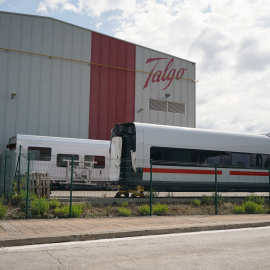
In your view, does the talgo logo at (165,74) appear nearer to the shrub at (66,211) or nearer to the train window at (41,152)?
the train window at (41,152)

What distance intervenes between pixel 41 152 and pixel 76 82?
8499 mm

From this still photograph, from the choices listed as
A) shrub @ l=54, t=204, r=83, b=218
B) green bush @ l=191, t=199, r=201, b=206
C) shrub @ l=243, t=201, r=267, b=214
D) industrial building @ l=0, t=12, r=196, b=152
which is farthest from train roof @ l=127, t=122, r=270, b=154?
industrial building @ l=0, t=12, r=196, b=152

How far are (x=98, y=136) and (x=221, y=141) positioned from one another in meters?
12.0

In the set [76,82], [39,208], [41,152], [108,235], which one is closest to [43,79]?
[76,82]

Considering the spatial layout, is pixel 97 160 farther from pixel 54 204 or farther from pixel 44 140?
pixel 54 204

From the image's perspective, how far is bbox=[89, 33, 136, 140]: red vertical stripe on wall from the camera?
28.7 m

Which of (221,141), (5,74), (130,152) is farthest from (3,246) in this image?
(5,74)

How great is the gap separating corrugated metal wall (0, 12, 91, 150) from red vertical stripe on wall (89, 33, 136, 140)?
0.59m

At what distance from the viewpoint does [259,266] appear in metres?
6.11

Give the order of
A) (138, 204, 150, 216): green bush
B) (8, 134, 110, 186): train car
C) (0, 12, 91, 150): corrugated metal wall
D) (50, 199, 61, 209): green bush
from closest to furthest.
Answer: (50, 199, 61, 209): green bush, (138, 204, 150, 216): green bush, (8, 134, 110, 186): train car, (0, 12, 91, 150): corrugated metal wall

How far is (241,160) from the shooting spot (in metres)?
19.5

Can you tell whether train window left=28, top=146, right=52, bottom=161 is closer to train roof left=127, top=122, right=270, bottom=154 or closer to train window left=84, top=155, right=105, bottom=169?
train window left=84, top=155, right=105, bottom=169

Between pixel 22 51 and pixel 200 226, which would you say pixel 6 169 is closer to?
pixel 200 226

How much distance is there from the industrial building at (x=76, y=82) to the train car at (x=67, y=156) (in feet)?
16.0
